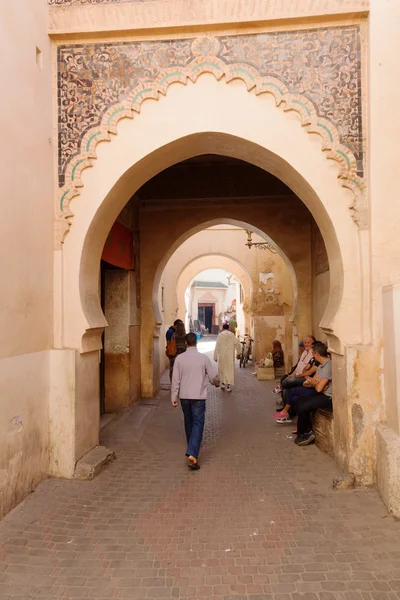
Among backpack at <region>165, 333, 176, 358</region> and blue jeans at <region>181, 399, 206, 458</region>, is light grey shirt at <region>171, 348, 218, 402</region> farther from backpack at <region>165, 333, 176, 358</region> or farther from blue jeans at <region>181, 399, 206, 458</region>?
backpack at <region>165, 333, 176, 358</region>

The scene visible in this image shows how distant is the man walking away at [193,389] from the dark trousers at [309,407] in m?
1.16

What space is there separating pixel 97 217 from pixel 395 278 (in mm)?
3083

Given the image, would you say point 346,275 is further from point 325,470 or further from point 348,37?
point 348,37

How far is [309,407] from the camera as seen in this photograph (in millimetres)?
4848

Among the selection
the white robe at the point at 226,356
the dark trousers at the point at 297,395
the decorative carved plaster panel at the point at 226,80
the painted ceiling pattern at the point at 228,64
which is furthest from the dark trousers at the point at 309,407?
the white robe at the point at 226,356

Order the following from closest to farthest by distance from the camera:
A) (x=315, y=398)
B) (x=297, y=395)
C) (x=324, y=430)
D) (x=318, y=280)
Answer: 1. (x=324, y=430)
2. (x=315, y=398)
3. (x=297, y=395)
4. (x=318, y=280)

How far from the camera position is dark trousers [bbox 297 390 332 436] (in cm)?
475

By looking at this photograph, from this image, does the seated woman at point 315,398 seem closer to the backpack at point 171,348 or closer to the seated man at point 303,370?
the seated man at point 303,370

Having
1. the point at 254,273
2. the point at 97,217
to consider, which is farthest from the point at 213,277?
the point at 97,217

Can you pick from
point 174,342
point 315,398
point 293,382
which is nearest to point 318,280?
point 293,382

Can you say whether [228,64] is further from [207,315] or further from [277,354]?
[207,315]

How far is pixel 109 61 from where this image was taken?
4.22 m

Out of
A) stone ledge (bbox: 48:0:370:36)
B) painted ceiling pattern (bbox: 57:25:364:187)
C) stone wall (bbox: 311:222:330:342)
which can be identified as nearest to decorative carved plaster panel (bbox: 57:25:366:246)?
painted ceiling pattern (bbox: 57:25:364:187)

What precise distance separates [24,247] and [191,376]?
2254mm
